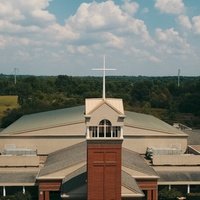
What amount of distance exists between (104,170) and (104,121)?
3660 millimetres

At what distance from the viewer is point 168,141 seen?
5444 cm

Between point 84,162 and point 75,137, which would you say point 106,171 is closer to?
point 84,162

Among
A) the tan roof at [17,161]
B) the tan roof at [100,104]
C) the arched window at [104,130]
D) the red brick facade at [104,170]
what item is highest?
the tan roof at [100,104]

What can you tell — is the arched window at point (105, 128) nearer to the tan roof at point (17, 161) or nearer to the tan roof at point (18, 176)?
the tan roof at point (18, 176)

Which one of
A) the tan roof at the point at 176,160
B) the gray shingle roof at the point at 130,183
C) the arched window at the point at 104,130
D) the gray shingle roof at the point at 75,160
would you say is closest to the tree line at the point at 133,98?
the gray shingle roof at the point at 75,160

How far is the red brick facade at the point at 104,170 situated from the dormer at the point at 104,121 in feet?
1.87

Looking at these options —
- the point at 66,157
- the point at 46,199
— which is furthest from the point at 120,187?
the point at 66,157

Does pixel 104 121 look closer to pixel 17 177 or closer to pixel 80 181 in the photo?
pixel 80 181

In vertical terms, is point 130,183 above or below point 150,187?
above

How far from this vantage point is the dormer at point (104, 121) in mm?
32688

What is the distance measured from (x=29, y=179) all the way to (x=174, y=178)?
14577mm

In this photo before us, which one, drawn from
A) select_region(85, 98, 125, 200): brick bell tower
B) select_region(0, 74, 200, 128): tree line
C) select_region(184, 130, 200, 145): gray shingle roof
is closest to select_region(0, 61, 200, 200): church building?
select_region(85, 98, 125, 200): brick bell tower

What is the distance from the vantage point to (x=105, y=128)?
108 feet

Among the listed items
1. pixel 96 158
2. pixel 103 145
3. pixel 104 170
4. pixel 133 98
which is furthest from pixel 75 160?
pixel 133 98
